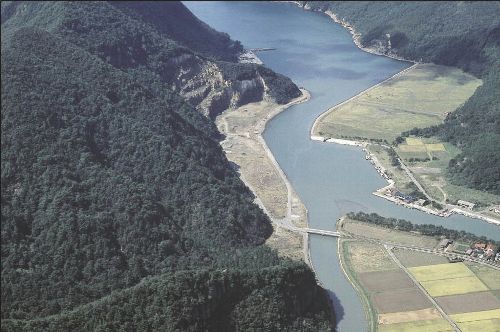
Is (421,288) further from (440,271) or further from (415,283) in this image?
(440,271)

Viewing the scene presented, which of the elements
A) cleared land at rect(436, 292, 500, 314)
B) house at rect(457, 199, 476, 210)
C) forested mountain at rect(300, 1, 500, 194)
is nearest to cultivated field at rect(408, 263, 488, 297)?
cleared land at rect(436, 292, 500, 314)

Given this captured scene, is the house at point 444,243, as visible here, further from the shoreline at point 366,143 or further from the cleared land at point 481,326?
the cleared land at point 481,326

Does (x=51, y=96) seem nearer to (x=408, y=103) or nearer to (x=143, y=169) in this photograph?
(x=143, y=169)

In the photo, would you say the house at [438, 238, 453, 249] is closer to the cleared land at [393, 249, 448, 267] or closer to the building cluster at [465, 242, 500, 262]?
the cleared land at [393, 249, 448, 267]

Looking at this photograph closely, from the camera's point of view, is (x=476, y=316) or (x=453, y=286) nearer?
(x=476, y=316)

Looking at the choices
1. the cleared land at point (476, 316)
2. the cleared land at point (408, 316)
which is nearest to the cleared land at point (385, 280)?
the cleared land at point (408, 316)

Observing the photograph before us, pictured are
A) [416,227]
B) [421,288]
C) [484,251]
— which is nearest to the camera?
[421,288]

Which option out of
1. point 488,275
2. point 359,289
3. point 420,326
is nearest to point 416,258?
point 488,275
